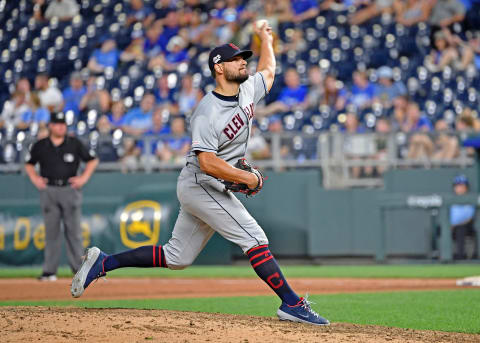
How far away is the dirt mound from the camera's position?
4.66 meters

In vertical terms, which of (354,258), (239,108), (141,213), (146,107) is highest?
(146,107)

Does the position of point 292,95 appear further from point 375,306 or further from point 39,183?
point 375,306

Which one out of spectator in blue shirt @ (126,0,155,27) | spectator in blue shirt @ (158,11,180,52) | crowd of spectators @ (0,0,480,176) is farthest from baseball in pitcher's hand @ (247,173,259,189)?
spectator in blue shirt @ (126,0,155,27)

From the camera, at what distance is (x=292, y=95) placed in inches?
587

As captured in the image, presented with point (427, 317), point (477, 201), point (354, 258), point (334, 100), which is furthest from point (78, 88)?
point (427, 317)

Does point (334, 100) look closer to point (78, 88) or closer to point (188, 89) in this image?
point (188, 89)

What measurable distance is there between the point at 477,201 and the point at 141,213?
5269 millimetres

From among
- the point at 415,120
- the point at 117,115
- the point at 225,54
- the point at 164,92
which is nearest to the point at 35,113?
the point at 117,115

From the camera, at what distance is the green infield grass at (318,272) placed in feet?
35.8

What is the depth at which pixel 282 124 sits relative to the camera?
14.3 m

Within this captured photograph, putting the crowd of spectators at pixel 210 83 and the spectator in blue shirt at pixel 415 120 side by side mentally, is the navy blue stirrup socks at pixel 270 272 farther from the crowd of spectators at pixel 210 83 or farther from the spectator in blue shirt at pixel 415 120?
the spectator in blue shirt at pixel 415 120

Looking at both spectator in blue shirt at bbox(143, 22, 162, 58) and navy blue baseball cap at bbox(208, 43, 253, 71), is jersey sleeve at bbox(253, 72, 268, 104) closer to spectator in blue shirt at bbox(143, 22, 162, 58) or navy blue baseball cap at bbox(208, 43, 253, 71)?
navy blue baseball cap at bbox(208, 43, 253, 71)

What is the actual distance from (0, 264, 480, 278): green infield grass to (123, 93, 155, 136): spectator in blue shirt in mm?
2554

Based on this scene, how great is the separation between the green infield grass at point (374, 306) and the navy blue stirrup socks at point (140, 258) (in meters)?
1.14
